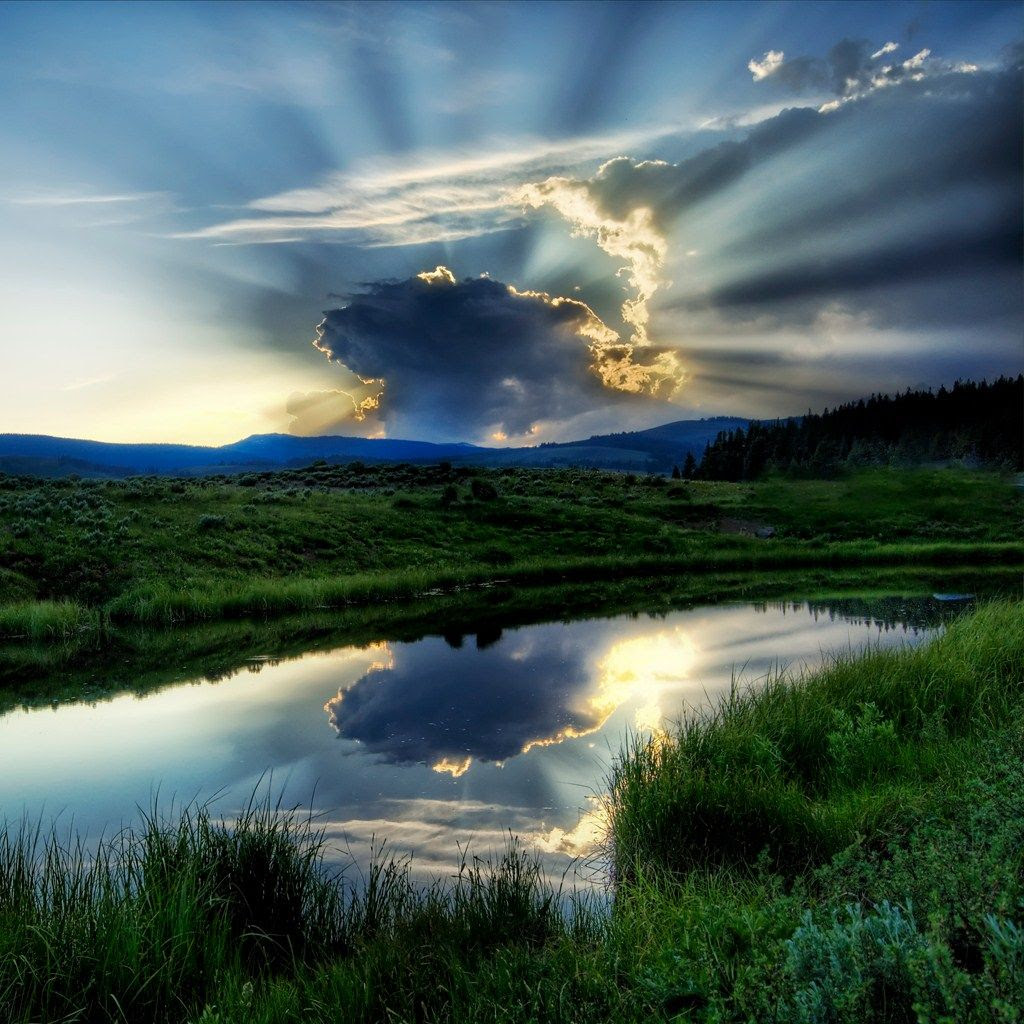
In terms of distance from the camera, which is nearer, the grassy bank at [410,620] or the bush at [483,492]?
the grassy bank at [410,620]

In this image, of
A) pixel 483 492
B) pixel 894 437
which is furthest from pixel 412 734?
pixel 894 437

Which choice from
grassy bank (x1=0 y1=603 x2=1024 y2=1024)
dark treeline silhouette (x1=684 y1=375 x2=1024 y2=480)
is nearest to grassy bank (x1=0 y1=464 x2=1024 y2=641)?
grassy bank (x1=0 y1=603 x2=1024 y2=1024)

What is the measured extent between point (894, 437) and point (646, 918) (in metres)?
151

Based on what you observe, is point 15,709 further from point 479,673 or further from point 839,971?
point 839,971

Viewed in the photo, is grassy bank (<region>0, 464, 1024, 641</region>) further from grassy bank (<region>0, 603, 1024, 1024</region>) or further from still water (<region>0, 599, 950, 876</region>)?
grassy bank (<region>0, 603, 1024, 1024</region>)

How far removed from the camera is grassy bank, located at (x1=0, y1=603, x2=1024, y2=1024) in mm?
3992

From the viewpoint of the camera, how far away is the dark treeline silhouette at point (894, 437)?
389 feet

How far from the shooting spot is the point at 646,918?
6.46 metres

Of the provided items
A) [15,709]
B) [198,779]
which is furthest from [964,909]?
[15,709]

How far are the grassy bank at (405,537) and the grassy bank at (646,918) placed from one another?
23.2 m

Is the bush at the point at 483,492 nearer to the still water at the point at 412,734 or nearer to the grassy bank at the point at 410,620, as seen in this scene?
the grassy bank at the point at 410,620

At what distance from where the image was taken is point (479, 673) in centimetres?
2188

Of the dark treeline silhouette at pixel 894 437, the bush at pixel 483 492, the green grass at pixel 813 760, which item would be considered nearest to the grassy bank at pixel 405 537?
the bush at pixel 483 492

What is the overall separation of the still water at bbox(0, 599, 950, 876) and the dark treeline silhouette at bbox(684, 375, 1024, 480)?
3562 inches
